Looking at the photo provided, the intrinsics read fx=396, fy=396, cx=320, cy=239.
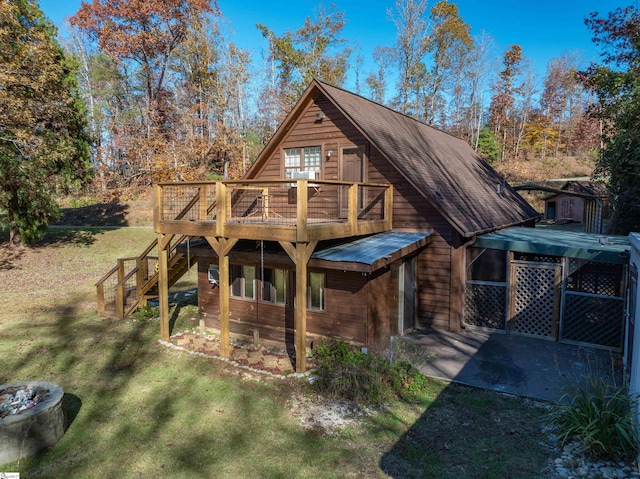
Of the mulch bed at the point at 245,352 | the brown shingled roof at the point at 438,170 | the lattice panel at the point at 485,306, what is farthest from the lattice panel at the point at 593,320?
the mulch bed at the point at 245,352

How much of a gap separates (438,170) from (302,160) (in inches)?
166

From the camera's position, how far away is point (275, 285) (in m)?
9.62

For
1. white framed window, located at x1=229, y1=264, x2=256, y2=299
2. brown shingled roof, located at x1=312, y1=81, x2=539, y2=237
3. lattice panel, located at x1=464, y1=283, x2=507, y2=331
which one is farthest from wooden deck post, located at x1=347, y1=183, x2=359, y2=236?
lattice panel, located at x1=464, y1=283, x2=507, y2=331

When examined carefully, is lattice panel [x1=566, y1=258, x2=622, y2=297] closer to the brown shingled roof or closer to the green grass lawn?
the brown shingled roof

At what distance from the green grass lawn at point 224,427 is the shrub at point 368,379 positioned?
0.28 m

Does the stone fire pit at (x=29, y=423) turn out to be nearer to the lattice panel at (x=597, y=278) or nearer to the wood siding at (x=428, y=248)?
the wood siding at (x=428, y=248)

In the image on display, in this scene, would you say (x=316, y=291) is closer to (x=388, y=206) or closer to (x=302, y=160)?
(x=388, y=206)

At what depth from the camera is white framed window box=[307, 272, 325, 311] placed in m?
9.01

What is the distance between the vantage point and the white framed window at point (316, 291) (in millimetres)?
9008

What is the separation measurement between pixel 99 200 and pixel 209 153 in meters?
9.35

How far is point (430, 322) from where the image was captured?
10305mm

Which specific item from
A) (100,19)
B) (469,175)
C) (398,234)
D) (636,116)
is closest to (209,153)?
(100,19)

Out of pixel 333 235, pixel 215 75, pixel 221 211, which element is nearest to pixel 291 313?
pixel 333 235

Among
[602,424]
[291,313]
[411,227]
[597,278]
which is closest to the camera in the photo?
[602,424]
